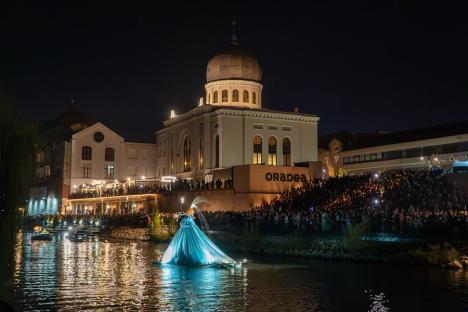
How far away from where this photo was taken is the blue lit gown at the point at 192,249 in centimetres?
3034

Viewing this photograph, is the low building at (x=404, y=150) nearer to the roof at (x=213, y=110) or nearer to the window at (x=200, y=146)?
the roof at (x=213, y=110)

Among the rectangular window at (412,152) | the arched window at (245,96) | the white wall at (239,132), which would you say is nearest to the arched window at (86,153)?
the white wall at (239,132)

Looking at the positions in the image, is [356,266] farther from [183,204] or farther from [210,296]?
[183,204]

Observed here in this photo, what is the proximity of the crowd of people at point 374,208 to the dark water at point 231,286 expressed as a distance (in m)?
2.89

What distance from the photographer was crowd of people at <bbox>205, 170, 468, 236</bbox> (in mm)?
31969

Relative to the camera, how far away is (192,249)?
30359 millimetres

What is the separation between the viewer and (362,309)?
63.0ft

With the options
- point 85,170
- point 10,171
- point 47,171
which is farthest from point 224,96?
point 10,171

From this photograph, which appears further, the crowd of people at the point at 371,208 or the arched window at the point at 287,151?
the arched window at the point at 287,151

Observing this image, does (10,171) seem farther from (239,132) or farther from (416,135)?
(416,135)

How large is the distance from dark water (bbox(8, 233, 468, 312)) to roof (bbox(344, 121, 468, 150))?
3674 centimetres

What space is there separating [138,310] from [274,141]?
54868 millimetres

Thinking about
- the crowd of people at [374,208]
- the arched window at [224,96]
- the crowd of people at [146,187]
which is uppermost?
the arched window at [224,96]

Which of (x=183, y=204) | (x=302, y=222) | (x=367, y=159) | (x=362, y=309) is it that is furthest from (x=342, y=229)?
(x=367, y=159)
